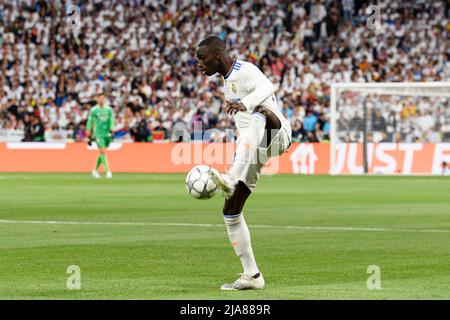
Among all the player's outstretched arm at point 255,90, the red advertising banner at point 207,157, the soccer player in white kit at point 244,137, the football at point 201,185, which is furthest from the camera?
Answer: the red advertising banner at point 207,157

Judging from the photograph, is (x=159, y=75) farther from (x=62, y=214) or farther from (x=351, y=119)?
(x=62, y=214)

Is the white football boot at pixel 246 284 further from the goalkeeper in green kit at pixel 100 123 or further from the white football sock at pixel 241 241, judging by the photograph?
the goalkeeper in green kit at pixel 100 123

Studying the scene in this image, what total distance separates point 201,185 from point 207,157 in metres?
27.9

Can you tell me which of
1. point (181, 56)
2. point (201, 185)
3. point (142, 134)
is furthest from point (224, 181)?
point (181, 56)

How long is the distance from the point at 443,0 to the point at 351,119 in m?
9.44

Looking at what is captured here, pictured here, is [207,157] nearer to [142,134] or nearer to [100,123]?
[142,134]

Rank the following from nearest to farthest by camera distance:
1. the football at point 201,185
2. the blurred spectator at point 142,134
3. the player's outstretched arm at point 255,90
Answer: the football at point 201,185 → the player's outstretched arm at point 255,90 → the blurred spectator at point 142,134

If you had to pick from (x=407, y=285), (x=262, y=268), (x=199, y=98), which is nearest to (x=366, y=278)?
(x=407, y=285)

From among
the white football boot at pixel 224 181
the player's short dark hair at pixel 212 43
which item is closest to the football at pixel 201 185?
the white football boot at pixel 224 181

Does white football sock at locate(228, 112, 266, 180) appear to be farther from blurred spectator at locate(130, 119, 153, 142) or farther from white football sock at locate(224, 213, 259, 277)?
blurred spectator at locate(130, 119, 153, 142)

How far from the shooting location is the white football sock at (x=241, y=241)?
10281 millimetres

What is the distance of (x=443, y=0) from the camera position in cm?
4559

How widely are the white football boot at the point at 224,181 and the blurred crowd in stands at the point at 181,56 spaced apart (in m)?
29.4

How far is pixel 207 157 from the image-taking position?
37844 mm
